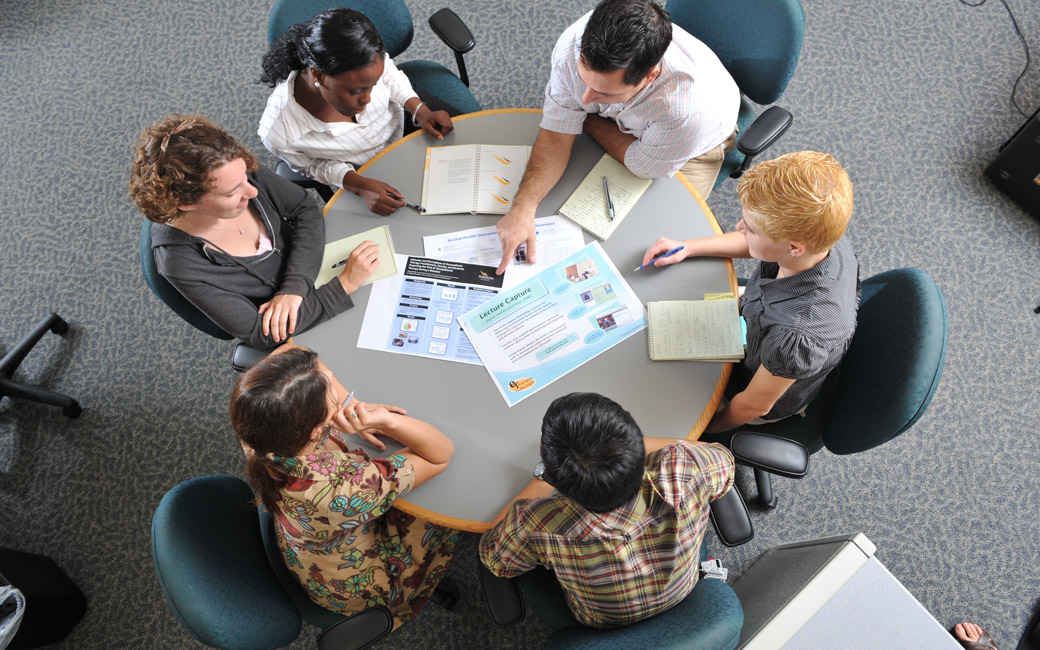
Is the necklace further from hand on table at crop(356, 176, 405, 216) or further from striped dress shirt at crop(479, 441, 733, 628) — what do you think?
striped dress shirt at crop(479, 441, 733, 628)

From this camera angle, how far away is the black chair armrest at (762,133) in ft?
5.80

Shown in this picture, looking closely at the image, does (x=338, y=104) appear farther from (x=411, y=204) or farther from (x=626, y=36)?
(x=626, y=36)

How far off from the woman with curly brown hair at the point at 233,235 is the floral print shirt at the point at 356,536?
0.40 m

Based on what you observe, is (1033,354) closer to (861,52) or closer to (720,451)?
(861,52)

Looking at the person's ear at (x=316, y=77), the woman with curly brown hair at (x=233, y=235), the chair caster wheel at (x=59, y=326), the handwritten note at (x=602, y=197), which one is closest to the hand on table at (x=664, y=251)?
the handwritten note at (x=602, y=197)

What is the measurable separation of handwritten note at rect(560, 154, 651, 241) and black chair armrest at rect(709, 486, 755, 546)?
72 cm

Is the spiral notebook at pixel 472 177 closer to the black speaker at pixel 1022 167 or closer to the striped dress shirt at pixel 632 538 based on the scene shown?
the striped dress shirt at pixel 632 538

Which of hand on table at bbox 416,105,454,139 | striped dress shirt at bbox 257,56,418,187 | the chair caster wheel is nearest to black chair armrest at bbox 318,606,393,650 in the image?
striped dress shirt at bbox 257,56,418,187

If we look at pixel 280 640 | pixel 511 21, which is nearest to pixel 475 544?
pixel 280 640

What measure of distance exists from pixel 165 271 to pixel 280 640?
900 millimetres

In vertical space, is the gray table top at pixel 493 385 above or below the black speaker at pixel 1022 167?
below

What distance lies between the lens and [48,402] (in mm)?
2264

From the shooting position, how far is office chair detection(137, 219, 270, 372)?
1.51m

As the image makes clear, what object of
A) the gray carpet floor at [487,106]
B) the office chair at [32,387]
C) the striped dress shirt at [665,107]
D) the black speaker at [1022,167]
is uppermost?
the black speaker at [1022,167]
